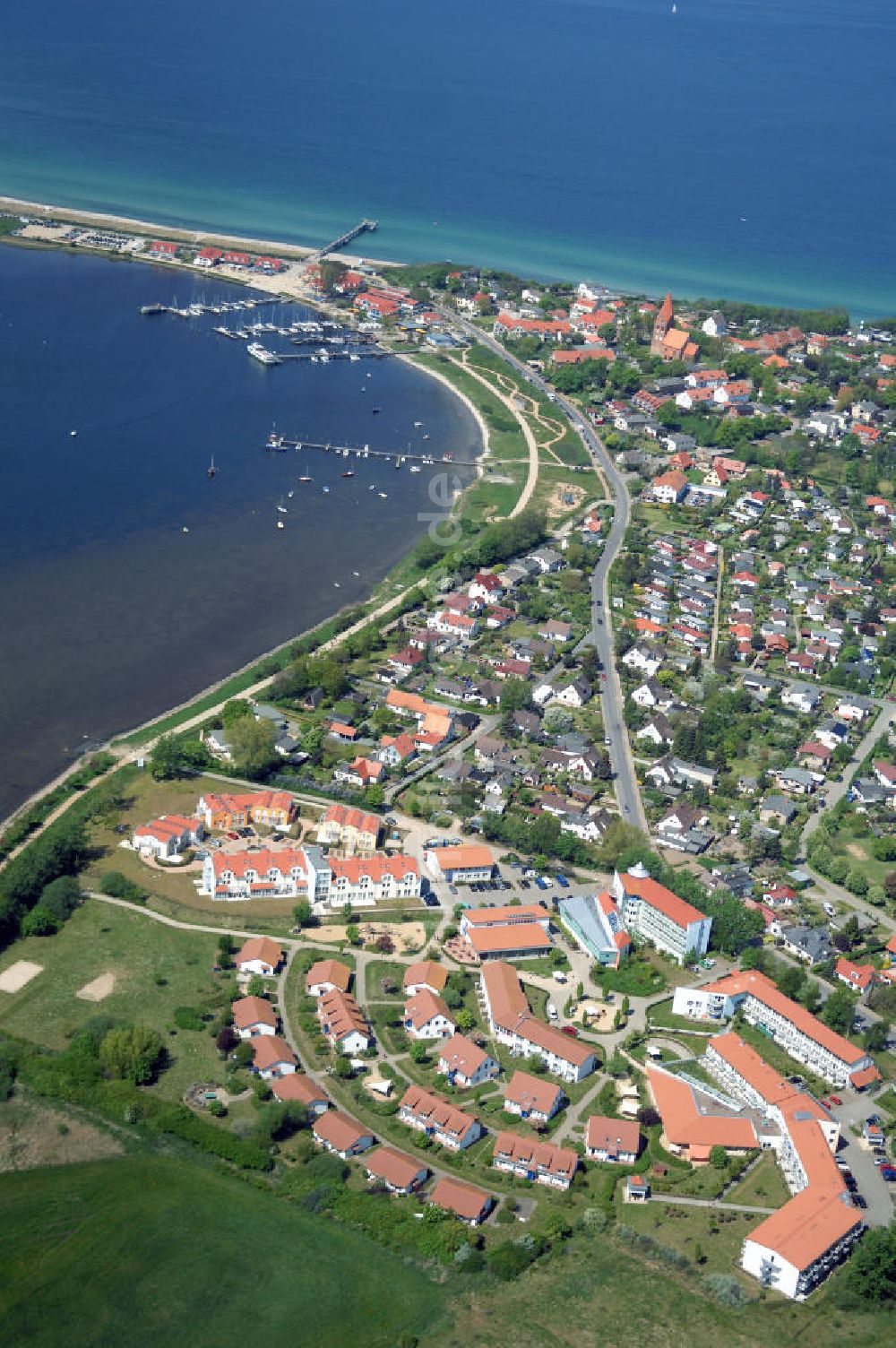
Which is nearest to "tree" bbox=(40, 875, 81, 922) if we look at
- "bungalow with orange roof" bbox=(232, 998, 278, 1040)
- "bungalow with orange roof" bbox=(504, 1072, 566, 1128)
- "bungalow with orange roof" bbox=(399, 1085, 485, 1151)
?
"bungalow with orange roof" bbox=(232, 998, 278, 1040)

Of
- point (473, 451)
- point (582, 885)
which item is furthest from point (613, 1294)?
point (473, 451)

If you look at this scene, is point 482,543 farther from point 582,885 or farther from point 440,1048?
point 440,1048

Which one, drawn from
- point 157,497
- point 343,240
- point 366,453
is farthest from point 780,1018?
point 343,240

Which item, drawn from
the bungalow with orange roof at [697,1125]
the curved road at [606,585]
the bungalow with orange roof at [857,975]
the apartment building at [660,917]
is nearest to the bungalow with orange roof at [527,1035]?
the bungalow with orange roof at [697,1125]

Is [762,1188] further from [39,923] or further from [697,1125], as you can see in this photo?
[39,923]

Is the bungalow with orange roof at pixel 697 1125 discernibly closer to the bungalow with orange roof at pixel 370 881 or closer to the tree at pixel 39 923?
the bungalow with orange roof at pixel 370 881

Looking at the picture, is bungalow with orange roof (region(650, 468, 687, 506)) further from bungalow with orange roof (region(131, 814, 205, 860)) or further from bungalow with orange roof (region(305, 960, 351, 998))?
bungalow with orange roof (region(305, 960, 351, 998))

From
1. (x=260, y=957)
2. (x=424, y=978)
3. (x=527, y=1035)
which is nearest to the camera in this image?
(x=527, y=1035)
